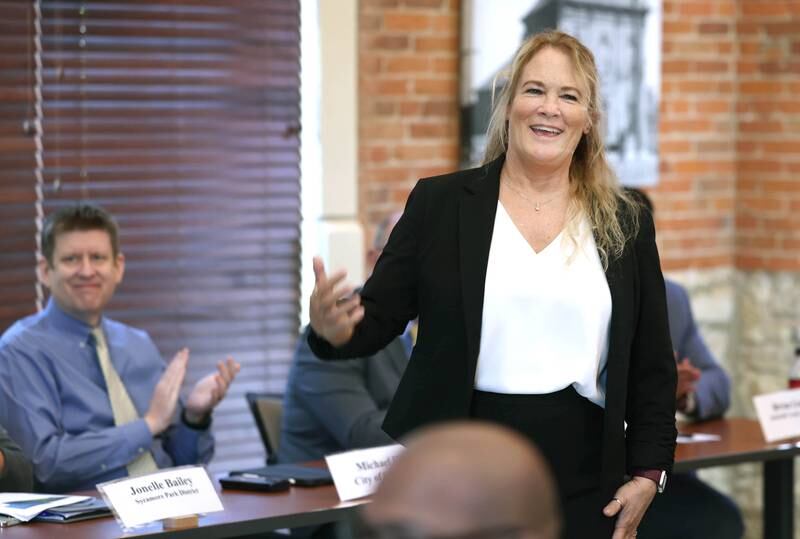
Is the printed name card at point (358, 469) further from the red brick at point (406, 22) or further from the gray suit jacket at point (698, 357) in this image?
the red brick at point (406, 22)

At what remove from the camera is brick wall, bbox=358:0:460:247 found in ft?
16.5

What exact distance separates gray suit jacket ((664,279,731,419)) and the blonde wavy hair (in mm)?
1790

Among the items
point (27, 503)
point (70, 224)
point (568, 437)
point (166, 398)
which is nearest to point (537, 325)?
point (568, 437)

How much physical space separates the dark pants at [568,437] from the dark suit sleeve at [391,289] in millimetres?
214

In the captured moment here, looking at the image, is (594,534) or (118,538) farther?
(118,538)

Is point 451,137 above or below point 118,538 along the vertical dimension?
above

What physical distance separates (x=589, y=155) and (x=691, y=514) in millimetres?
2066

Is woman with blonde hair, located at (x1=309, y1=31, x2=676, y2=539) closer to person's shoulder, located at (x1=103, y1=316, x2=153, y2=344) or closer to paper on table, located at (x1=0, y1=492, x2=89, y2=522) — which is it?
paper on table, located at (x1=0, y1=492, x2=89, y2=522)

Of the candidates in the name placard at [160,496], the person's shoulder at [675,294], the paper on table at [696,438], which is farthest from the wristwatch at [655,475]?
the person's shoulder at [675,294]

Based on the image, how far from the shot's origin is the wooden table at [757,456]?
384cm

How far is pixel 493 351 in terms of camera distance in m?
2.44

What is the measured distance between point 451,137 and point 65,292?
1873 millimetres

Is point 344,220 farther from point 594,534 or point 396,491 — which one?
point 396,491

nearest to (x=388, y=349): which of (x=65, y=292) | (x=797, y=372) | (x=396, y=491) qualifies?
(x=65, y=292)
